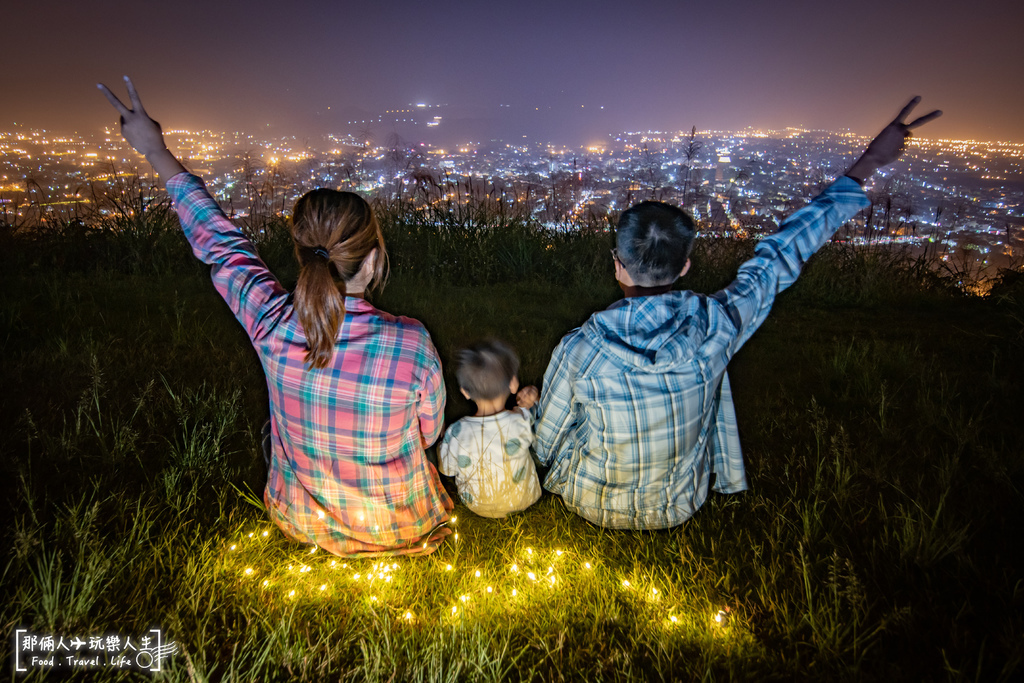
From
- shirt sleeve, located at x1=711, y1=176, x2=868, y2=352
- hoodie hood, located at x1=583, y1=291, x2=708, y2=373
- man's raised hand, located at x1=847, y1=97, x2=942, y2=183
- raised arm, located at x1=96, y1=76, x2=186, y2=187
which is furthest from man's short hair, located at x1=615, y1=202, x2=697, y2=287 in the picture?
raised arm, located at x1=96, y1=76, x2=186, y2=187

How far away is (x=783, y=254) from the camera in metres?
1.98

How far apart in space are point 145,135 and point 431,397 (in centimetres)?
144

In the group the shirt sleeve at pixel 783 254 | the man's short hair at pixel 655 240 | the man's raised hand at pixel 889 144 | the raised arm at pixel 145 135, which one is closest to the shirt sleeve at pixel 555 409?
the man's short hair at pixel 655 240

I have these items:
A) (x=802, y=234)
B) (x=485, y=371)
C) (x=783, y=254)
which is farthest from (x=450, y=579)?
(x=802, y=234)

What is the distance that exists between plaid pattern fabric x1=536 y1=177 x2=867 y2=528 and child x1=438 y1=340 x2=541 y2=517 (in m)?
0.12

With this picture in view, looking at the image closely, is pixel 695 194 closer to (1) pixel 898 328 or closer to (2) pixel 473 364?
(1) pixel 898 328

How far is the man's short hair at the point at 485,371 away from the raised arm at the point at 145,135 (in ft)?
4.37

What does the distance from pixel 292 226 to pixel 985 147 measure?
20034 millimetres

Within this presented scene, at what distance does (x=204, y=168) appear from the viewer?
10523 mm

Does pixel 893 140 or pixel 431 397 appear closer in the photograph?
pixel 431 397

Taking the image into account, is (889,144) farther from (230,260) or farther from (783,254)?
(230,260)

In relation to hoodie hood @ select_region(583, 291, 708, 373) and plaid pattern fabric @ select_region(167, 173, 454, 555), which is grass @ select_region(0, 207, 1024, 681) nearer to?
plaid pattern fabric @ select_region(167, 173, 454, 555)

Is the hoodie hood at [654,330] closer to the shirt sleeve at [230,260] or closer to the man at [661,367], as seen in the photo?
the man at [661,367]

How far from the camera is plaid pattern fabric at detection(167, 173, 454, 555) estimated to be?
1660mm
